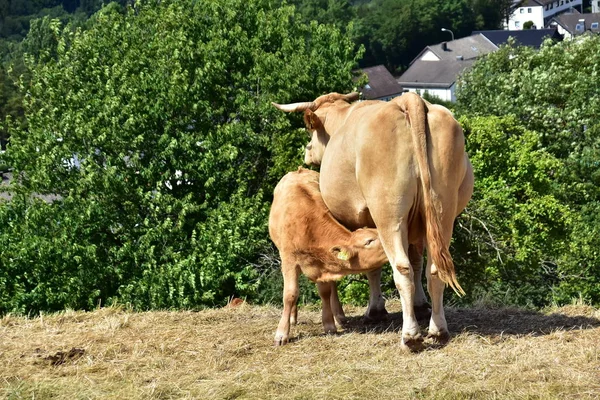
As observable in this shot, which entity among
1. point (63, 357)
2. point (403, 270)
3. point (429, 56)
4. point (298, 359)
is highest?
point (403, 270)

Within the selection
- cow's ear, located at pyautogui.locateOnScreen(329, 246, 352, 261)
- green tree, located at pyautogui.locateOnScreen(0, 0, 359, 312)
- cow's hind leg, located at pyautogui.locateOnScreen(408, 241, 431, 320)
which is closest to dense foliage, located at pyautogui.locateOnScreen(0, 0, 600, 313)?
green tree, located at pyautogui.locateOnScreen(0, 0, 359, 312)

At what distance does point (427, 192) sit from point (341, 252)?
1072 millimetres

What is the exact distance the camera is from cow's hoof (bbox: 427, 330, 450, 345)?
30.0ft

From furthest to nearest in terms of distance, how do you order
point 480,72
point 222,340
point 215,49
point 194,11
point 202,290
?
point 480,72
point 194,11
point 215,49
point 202,290
point 222,340

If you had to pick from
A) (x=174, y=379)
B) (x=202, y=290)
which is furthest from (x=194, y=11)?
(x=174, y=379)

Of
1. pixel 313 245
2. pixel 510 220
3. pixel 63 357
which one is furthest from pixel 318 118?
pixel 510 220

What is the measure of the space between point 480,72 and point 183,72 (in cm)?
2439

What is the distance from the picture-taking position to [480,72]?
47.6 m

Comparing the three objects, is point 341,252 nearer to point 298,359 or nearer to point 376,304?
point 298,359

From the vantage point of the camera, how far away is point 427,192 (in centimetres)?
868

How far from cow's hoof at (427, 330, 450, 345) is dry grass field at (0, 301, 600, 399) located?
0.15 metres

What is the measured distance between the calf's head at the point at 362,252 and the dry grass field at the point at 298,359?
76 centimetres

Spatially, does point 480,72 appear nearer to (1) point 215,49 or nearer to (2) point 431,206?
(1) point 215,49

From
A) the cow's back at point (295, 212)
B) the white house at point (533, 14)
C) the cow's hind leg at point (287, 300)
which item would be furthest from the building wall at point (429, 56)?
the cow's hind leg at point (287, 300)
